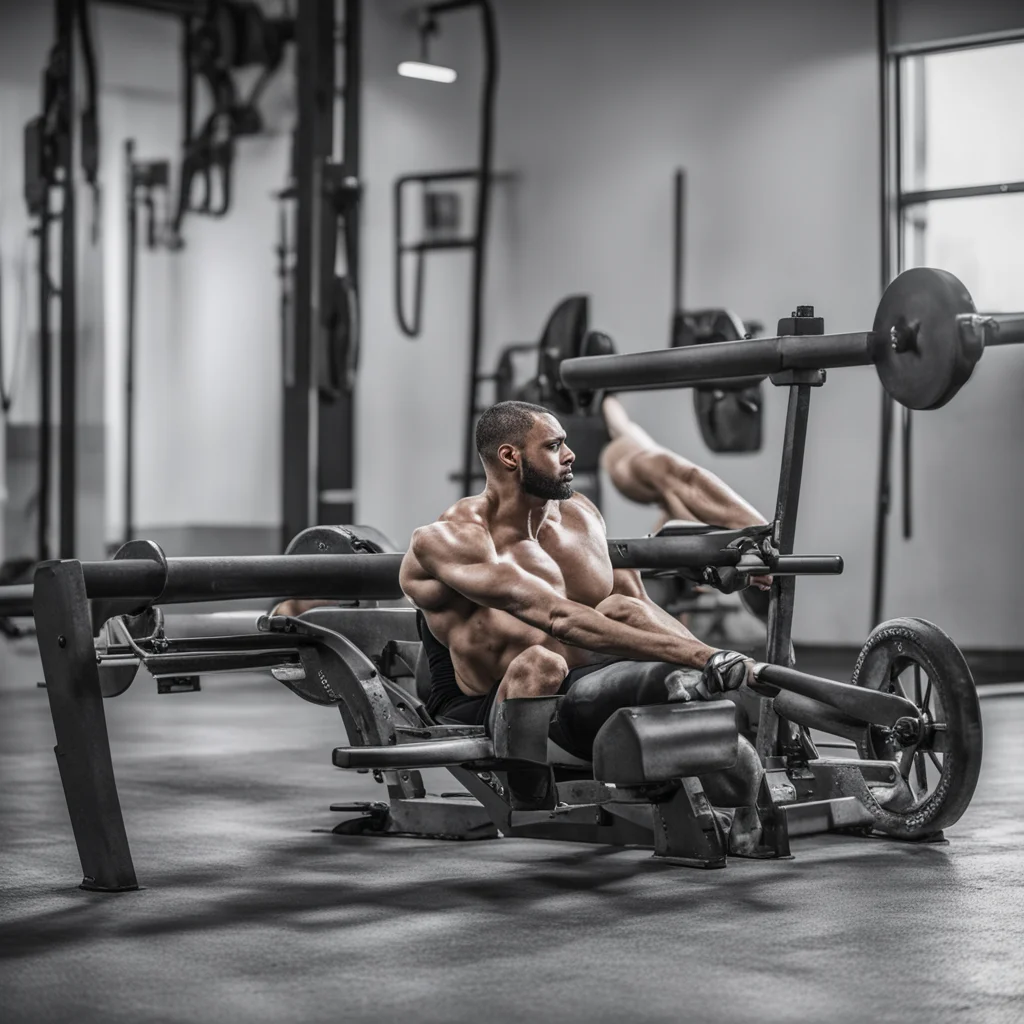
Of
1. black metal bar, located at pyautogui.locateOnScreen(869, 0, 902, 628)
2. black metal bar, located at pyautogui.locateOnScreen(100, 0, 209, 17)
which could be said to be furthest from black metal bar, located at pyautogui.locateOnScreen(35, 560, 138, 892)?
black metal bar, located at pyautogui.locateOnScreen(100, 0, 209, 17)

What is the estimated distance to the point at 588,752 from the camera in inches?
140

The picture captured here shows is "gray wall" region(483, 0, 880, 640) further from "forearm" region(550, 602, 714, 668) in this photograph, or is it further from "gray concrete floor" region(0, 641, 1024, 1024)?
"forearm" region(550, 602, 714, 668)

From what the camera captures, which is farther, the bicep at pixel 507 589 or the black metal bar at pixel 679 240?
the black metal bar at pixel 679 240

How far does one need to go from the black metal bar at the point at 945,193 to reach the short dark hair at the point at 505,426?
5799 mm

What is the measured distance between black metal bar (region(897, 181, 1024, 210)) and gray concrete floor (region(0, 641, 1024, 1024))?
5014 mm

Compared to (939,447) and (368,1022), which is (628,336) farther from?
(368,1022)

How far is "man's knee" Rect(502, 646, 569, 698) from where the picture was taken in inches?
139

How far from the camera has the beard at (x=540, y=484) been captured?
12.1ft

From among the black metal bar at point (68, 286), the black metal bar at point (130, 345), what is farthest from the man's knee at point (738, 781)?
the black metal bar at point (130, 345)

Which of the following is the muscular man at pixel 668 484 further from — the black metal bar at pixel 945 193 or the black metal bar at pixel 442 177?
the black metal bar at pixel 442 177

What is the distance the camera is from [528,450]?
3.69m

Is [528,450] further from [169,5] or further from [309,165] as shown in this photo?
[169,5]

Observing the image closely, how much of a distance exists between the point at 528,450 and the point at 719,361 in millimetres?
545

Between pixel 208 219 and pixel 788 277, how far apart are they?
A: 4164 mm
